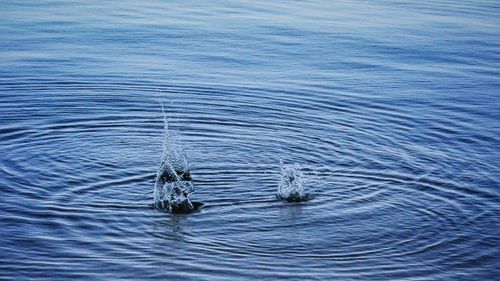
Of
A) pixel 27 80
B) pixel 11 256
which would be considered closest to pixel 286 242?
pixel 11 256

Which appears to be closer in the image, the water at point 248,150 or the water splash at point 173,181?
the water at point 248,150

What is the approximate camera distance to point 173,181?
969cm

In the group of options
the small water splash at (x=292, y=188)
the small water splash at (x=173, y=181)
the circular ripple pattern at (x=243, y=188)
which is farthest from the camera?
the small water splash at (x=292, y=188)

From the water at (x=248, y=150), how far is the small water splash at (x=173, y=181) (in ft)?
0.47

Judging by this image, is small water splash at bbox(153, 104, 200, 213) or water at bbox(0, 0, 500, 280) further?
small water splash at bbox(153, 104, 200, 213)

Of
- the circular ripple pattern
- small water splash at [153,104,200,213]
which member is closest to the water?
the circular ripple pattern

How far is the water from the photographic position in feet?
26.3

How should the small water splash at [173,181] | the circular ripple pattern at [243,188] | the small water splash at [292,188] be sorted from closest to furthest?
the circular ripple pattern at [243,188] < the small water splash at [173,181] < the small water splash at [292,188]

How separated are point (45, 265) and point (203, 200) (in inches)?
84.4

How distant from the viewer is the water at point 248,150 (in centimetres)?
802

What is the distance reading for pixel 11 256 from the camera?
7.78m

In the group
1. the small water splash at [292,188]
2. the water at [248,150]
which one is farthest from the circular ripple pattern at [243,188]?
the small water splash at [292,188]

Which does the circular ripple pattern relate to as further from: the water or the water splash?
the water splash

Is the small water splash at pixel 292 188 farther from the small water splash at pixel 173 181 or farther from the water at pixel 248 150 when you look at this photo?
the small water splash at pixel 173 181
